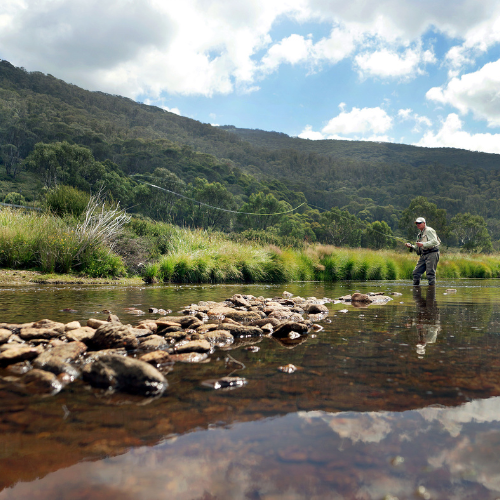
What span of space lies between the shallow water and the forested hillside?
2947 cm

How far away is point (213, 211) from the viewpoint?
5378 cm

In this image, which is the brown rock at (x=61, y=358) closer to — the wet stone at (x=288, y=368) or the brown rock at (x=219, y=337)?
the brown rock at (x=219, y=337)

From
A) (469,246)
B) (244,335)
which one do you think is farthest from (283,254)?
(469,246)

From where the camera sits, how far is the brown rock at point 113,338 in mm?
2609

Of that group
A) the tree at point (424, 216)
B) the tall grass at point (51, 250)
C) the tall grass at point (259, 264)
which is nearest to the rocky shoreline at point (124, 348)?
the tall grass at point (51, 250)

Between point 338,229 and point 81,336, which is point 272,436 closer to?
point 81,336

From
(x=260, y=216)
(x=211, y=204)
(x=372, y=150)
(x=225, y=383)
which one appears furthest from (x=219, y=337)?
(x=372, y=150)

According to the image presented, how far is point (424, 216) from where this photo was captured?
57.0m

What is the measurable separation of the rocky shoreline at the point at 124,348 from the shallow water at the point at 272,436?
0.11 m

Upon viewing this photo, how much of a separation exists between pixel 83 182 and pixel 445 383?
52886 millimetres

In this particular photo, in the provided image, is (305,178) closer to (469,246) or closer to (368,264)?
(469,246)

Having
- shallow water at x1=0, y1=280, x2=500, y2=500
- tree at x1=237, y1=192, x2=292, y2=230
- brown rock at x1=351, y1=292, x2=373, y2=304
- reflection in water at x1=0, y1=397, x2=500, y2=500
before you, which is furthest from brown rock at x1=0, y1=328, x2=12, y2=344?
tree at x1=237, y1=192, x2=292, y2=230

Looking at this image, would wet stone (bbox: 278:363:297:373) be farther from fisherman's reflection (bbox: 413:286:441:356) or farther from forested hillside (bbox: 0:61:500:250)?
forested hillside (bbox: 0:61:500:250)

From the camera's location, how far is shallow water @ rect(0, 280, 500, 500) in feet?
3.44
